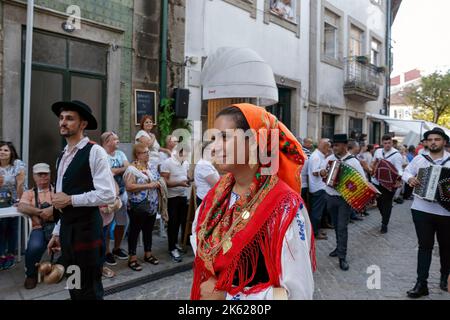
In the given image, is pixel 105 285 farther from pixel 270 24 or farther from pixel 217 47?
pixel 270 24

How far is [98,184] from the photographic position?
10.8 feet

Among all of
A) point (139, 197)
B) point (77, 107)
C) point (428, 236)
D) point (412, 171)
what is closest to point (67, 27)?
point (139, 197)

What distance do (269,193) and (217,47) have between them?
8.55 metres

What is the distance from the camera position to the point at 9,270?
5145 mm

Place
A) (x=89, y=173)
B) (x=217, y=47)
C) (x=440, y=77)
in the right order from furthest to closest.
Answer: (x=440, y=77) → (x=217, y=47) → (x=89, y=173)

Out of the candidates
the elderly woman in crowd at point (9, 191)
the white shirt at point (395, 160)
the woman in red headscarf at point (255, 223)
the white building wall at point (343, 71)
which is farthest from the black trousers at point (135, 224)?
the white building wall at point (343, 71)

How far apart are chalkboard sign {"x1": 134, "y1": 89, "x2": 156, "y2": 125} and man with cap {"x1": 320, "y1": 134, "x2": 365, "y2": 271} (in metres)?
3.88

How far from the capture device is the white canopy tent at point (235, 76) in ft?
29.7

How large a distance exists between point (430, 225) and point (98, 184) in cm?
388

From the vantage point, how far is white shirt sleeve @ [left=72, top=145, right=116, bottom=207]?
3219 millimetres

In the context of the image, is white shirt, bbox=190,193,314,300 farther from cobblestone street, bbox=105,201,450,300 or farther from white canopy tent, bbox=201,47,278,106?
white canopy tent, bbox=201,47,278,106

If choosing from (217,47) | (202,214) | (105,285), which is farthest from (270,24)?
(202,214)

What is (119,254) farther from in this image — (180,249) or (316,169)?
(316,169)

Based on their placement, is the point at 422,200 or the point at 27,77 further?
the point at 27,77
